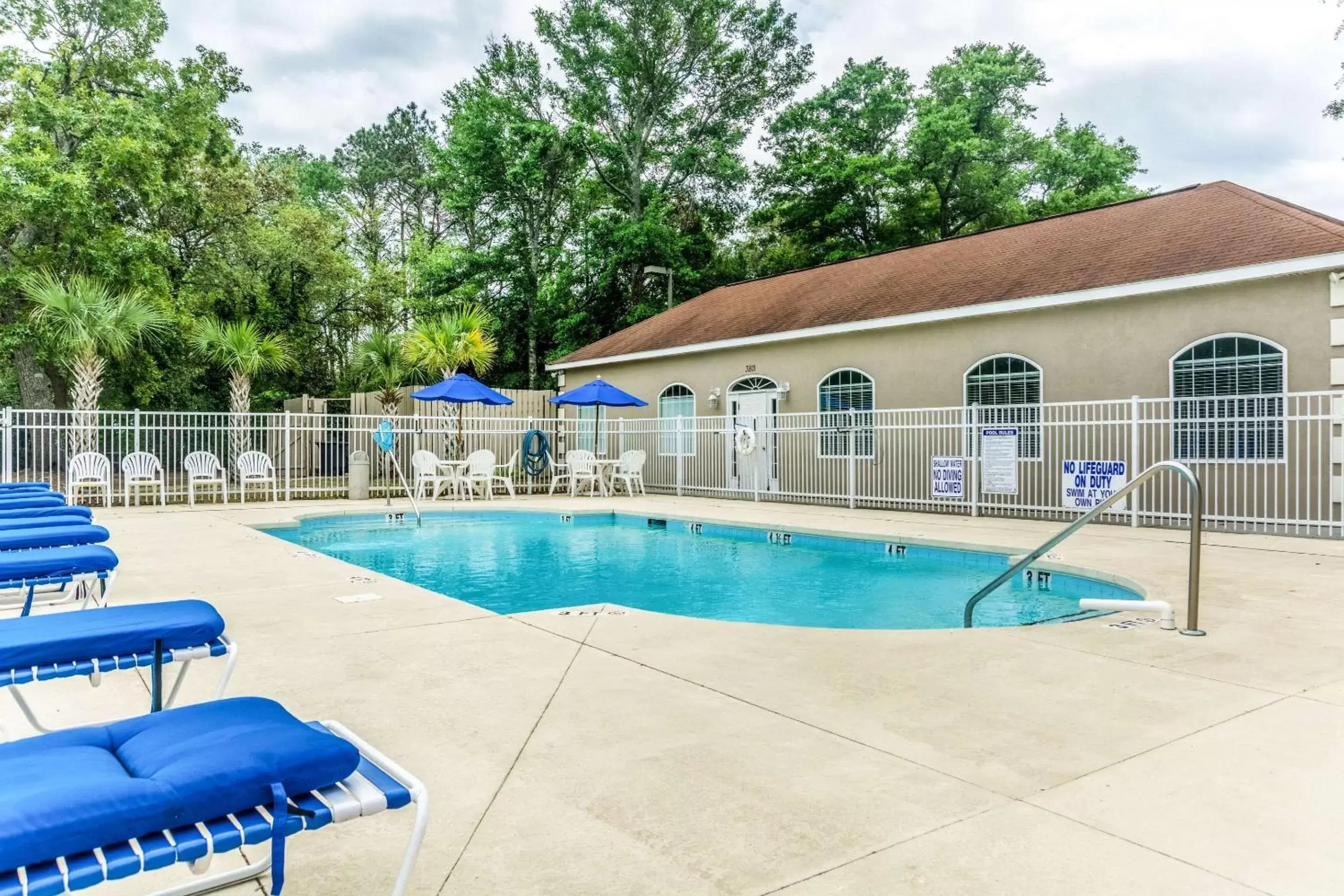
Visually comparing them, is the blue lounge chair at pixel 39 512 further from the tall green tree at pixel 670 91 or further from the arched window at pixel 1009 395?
the tall green tree at pixel 670 91

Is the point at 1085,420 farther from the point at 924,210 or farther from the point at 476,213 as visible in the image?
the point at 476,213

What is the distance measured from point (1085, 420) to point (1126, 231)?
3800mm

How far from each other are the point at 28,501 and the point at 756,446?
11.6 m

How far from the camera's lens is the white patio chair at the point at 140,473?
42.5ft

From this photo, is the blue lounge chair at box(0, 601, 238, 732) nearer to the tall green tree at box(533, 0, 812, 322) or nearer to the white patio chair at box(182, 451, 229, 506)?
the white patio chair at box(182, 451, 229, 506)

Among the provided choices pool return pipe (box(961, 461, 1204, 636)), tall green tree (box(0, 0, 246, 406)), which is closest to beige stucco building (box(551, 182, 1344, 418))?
pool return pipe (box(961, 461, 1204, 636))

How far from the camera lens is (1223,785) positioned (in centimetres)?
261

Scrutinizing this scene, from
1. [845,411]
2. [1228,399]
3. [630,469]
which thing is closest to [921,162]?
[845,411]

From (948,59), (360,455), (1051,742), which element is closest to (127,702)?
(1051,742)

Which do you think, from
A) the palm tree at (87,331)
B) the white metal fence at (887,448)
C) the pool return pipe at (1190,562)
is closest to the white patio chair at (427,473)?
the white metal fence at (887,448)

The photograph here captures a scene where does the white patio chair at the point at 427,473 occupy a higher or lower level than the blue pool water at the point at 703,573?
higher

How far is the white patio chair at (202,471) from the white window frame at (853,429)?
10049mm

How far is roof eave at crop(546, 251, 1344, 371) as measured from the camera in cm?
974

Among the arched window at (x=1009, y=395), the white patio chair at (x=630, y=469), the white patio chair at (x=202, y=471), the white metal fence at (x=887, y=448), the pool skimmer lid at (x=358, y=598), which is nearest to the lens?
the pool skimmer lid at (x=358, y=598)
